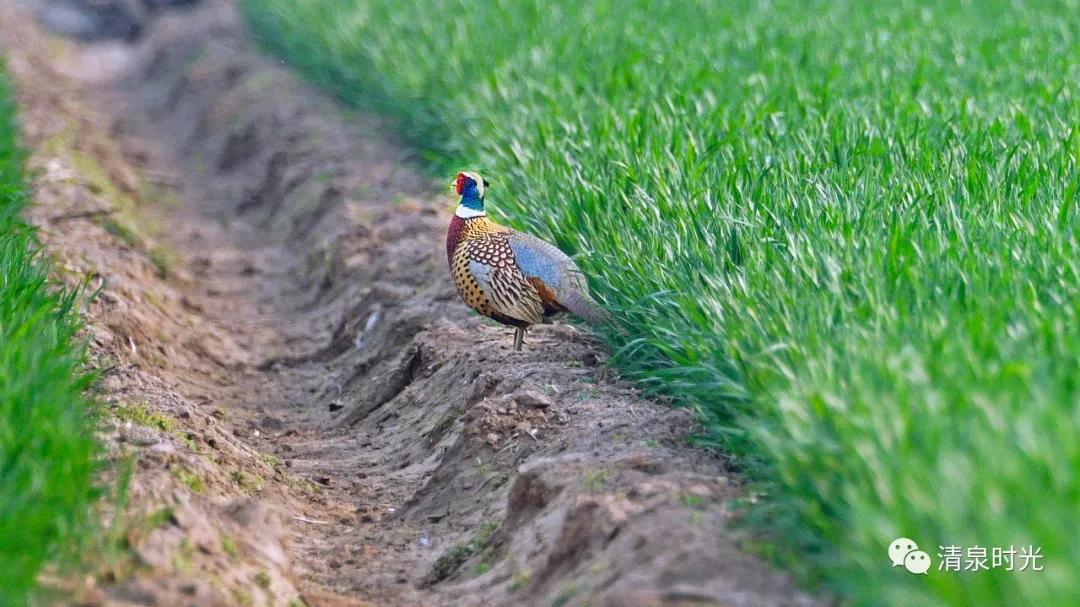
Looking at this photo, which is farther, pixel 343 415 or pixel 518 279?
pixel 343 415

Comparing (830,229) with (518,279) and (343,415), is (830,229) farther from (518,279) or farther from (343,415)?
(343,415)

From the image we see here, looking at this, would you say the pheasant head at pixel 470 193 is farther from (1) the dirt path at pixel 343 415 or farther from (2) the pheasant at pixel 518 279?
(1) the dirt path at pixel 343 415

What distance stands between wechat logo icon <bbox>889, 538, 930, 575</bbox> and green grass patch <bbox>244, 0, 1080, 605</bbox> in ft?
0.08

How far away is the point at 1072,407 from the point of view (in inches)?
106

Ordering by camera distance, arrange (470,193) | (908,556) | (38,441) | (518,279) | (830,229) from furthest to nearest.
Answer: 1. (470,193)
2. (518,279)
3. (830,229)
4. (38,441)
5. (908,556)

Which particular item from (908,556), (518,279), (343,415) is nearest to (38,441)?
(518,279)

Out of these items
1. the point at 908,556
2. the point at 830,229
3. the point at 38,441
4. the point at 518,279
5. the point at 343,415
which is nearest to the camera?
the point at 908,556

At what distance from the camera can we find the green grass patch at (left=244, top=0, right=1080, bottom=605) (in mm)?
2516

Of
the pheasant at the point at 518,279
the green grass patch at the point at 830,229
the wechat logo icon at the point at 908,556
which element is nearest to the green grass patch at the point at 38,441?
the pheasant at the point at 518,279

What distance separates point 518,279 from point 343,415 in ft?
4.50

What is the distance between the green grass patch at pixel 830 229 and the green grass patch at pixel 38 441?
5.38ft

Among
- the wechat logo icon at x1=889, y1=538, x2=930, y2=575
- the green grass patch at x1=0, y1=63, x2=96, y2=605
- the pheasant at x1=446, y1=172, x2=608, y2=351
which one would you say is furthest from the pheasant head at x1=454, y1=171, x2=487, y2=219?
the wechat logo icon at x1=889, y1=538, x2=930, y2=575

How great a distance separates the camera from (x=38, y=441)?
10.6ft

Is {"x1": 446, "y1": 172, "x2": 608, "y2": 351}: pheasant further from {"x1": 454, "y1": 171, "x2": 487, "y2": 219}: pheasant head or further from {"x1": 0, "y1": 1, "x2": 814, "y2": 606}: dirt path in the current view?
{"x1": 0, "y1": 1, "x2": 814, "y2": 606}: dirt path
